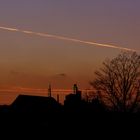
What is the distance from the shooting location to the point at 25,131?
49312mm

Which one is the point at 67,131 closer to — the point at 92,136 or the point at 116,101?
the point at 92,136

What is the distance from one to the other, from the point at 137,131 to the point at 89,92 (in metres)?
37.9

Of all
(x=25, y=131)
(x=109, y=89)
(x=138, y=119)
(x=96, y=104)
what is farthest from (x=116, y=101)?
(x=25, y=131)

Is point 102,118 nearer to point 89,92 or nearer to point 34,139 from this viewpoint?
point 34,139

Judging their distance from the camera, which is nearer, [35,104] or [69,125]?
[69,125]

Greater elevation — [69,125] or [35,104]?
[35,104]

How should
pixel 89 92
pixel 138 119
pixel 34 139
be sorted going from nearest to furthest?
pixel 34 139
pixel 138 119
pixel 89 92

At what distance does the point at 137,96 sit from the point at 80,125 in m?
34.0

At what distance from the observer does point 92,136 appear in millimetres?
47281

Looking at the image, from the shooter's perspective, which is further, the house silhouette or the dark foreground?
the house silhouette

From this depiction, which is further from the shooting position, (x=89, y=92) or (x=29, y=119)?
(x=89, y=92)

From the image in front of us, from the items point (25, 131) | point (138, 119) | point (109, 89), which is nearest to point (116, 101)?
point (109, 89)

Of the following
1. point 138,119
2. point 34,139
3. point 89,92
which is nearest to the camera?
point 34,139

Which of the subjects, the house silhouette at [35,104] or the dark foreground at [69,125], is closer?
the dark foreground at [69,125]
